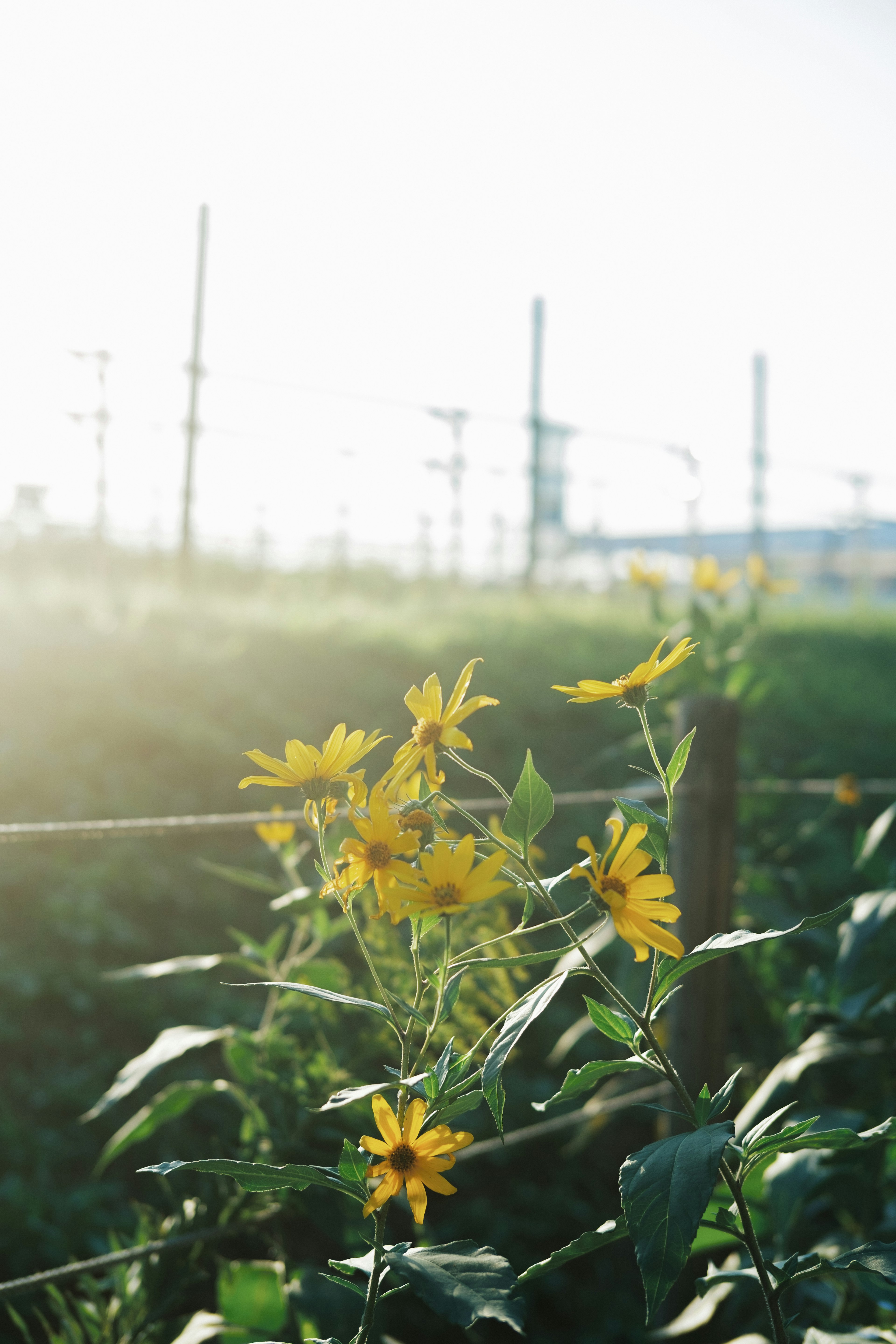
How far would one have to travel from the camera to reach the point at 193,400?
15.7ft

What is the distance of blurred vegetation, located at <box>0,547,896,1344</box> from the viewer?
1.50 meters

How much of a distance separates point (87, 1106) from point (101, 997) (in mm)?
323

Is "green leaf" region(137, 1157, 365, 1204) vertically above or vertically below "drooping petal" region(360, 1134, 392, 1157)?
below

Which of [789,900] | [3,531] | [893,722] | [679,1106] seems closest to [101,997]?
[679,1106]

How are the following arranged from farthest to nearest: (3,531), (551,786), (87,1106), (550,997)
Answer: (3,531)
(551,786)
(87,1106)
(550,997)

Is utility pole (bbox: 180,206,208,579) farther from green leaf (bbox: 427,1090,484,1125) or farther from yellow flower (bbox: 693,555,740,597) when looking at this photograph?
green leaf (bbox: 427,1090,484,1125)

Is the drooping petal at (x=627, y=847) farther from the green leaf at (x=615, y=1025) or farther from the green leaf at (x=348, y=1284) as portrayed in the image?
the green leaf at (x=348, y=1284)

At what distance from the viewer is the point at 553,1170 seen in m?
2.23

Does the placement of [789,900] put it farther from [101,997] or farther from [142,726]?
[142,726]

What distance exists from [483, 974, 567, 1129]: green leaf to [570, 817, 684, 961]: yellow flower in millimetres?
51

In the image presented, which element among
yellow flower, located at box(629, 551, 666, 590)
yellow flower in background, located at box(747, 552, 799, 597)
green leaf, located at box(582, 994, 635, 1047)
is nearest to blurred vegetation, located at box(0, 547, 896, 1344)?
yellow flower, located at box(629, 551, 666, 590)

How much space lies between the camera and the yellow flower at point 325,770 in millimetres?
673

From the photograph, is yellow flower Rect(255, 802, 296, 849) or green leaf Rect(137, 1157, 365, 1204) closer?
green leaf Rect(137, 1157, 365, 1204)

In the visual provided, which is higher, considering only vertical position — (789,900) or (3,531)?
(3,531)
